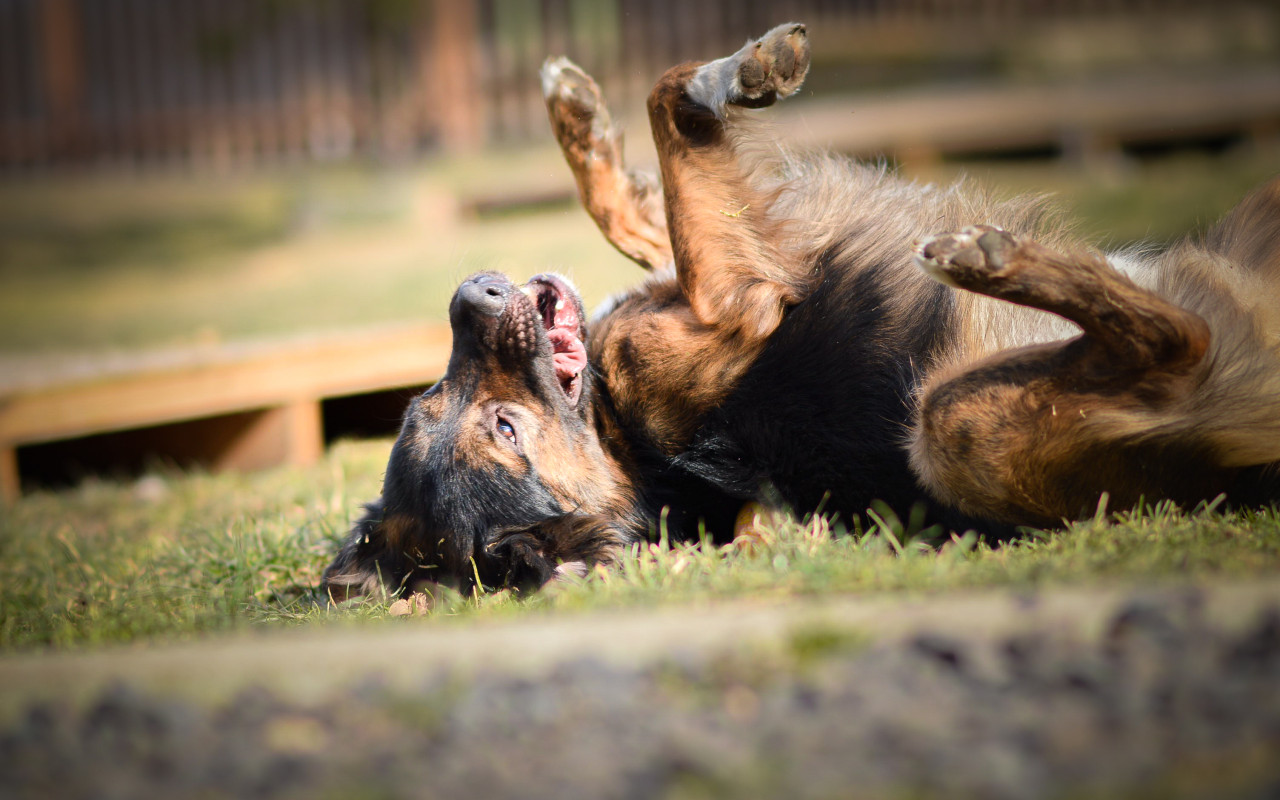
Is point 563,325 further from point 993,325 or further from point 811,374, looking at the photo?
point 993,325

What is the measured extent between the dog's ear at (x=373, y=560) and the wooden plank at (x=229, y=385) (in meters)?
1.57

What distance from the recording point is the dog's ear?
9.77 ft

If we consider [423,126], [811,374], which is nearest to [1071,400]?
[811,374]

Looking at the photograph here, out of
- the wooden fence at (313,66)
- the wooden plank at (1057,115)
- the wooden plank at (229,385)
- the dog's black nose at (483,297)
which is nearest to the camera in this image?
the dog's black nose at (483,297)

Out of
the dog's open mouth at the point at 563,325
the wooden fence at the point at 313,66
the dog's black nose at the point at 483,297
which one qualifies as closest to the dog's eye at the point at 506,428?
the dog's open mouth at the point at 563,325

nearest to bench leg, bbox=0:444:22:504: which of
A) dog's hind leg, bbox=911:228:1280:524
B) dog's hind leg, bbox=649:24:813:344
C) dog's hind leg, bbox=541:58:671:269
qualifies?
dog's hind leg, bbox=541:58:671:269

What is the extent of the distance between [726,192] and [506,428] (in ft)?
3.20

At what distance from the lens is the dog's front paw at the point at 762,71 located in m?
3.01

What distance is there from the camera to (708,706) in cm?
146

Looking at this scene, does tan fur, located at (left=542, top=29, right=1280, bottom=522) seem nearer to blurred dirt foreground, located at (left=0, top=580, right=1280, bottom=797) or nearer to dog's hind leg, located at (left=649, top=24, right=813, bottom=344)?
dog's hind leg, located at (left=649, top=24, right=813, bottom=344)

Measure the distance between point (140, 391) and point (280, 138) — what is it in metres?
7.80

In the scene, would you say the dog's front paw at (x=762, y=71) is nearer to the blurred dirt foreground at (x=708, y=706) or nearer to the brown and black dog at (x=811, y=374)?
the brown and black dog at (x=811, y=374)

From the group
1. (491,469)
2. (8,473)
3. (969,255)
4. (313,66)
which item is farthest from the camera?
(313,66)

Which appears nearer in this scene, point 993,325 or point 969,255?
point 969,255
